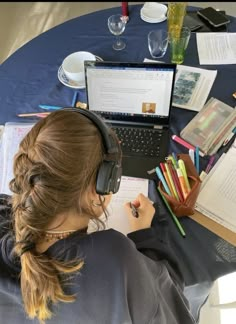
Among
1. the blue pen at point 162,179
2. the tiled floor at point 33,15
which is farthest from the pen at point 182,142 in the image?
the tiled floor at point 33,15

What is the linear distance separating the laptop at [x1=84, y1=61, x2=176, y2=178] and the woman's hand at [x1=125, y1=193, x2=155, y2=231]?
11 centimetres

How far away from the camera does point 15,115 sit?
124 cm

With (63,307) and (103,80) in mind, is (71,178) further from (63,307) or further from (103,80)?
(103,80)

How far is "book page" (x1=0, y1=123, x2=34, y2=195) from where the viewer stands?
1095mm

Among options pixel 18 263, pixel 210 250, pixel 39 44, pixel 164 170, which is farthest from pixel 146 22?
pixel 18 263

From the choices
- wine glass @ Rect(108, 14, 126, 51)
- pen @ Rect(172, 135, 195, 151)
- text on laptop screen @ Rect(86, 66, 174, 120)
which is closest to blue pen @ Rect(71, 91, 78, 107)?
text on laptop screen @ Rect(86, 66, 174, 120)

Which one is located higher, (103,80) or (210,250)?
(103,80)

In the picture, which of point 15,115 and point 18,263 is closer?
point 18,263

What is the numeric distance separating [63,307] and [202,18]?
1.22 m

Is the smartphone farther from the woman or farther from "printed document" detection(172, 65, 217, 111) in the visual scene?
the woman

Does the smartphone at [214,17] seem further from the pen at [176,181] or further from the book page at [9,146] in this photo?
the book page at [9,146]

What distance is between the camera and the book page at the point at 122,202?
0.96m

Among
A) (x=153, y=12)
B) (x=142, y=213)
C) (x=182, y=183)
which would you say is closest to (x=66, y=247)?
(x=142, y=213)

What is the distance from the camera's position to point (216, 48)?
1.34 meters
